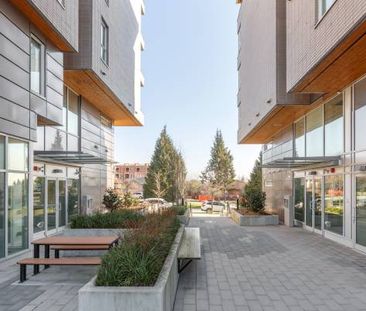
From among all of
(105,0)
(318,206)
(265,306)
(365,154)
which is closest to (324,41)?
(365,154)

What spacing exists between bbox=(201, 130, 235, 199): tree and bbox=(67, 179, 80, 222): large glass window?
43.6 metres

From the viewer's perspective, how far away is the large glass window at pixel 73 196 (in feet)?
52.5

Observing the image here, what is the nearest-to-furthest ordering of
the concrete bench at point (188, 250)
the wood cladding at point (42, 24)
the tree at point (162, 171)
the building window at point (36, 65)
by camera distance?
1. the concrete bench at point (188, 250)
2. the wood cladding at point (42, 24)
3. the building window at point (36, 65)
4. the tree at point (162, 171)

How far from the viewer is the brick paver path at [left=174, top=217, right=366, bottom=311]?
5.94m

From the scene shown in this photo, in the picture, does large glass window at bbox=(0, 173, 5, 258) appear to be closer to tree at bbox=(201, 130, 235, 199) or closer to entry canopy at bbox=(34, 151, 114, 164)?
entry canopy at bbox=(34, 151, 114, 164)

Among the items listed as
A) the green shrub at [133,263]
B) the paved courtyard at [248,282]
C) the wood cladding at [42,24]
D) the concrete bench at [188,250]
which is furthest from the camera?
the wood cladding at [42,24]

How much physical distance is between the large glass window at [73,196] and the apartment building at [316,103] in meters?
9.53

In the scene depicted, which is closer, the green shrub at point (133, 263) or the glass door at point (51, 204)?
the green shrub at point (133, 263)

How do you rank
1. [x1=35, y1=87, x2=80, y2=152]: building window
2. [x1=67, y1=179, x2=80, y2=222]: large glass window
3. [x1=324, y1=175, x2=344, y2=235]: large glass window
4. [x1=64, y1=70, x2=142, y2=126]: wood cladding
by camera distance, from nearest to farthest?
[x1=324, y1=175, x2=344, y2=235]: large glass window < [x1=35, y1=87, x2=80, y2=152]: building window < [x1=64, y1=70, x2=142, y2=126]: wood cladding < [x1=67, y1=179, x2=80, y2=222]: large glass window

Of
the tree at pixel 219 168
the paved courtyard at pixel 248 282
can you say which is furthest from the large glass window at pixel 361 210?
the tree at pixel 219 168

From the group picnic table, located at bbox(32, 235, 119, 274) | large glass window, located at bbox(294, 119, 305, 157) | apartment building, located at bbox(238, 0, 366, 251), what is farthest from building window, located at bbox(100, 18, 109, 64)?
picnic table, located at bbox(32, 235, 119, 274)

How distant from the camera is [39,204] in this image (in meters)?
13.0

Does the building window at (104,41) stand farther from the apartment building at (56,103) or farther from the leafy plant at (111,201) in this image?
the leafy plant at (111,201)

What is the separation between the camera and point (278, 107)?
47.9ft
